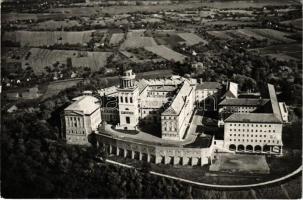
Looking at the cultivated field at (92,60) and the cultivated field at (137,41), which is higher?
the cultivated field at (137,41)

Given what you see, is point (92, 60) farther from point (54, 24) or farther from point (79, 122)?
point (79, 122)

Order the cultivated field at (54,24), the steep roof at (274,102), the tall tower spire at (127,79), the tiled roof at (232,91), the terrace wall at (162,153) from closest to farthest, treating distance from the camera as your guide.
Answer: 1. the terrace wall at (162,153)
2. the steep roof at (274,102)
3. the tall tower spire at (127,79)
4. the cultivated field at (54,24)
5. the tiled roof at (232,91)

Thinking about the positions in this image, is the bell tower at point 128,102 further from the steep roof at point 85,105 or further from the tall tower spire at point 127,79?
the steep roof at point 85,105

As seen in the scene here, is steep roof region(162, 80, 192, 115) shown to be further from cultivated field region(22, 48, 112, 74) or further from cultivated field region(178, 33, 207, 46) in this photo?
cultivated field region(22, 48, 112, 74)

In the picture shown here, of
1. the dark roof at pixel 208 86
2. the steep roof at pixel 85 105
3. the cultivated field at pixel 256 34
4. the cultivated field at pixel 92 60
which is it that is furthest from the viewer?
the cultivated field at pixel 92 60

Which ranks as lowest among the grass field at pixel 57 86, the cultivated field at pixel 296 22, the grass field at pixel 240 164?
the grass field at pixel 240 164

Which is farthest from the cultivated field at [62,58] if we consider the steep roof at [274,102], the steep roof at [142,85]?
the steep roof at [274,102]

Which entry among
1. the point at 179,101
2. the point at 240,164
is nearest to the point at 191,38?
the point at 179,101

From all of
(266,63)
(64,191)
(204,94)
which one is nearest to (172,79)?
(204,94)
